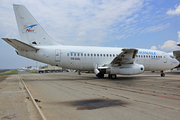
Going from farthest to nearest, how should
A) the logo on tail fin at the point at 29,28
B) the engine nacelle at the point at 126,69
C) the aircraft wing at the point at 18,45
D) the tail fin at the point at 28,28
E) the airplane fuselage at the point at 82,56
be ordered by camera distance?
the engine nacelle at the point at 126,69 → the airplane fuselage at the point at 82,56 → the logo on tail fin at the point at 29,28 → the tail fin at the point at 28,28 → the aircraft wing at the point at 18,45

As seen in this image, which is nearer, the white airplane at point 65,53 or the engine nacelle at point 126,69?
the white airplane at point 65,53

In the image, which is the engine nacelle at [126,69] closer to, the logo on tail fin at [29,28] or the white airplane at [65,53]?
the white airplane at [65,53]

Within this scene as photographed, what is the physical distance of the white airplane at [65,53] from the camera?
1495 centimetres

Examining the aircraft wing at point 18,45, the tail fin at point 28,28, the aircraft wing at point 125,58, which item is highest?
the tail fin at point 28,28

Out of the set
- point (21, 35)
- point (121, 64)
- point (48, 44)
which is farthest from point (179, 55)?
point (21, 35)

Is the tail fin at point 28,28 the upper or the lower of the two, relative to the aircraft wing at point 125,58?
upper

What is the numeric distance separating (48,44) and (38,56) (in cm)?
194

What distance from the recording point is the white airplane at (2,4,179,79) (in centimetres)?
1495

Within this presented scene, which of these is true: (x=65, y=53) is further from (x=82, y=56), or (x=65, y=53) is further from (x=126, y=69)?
(x=126, y=69)

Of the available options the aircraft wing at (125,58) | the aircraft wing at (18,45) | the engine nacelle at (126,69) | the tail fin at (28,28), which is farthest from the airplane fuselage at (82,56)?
the aircraft wing at (125,58)

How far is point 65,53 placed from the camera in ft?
53.2

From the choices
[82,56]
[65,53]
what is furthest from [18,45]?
[82,56]

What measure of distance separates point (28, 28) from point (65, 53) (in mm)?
4750

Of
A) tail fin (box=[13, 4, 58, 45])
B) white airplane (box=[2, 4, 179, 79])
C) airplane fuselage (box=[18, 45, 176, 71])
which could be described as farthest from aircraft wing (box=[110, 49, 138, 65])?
tail fin (box=[13, 4, 58, 45])
